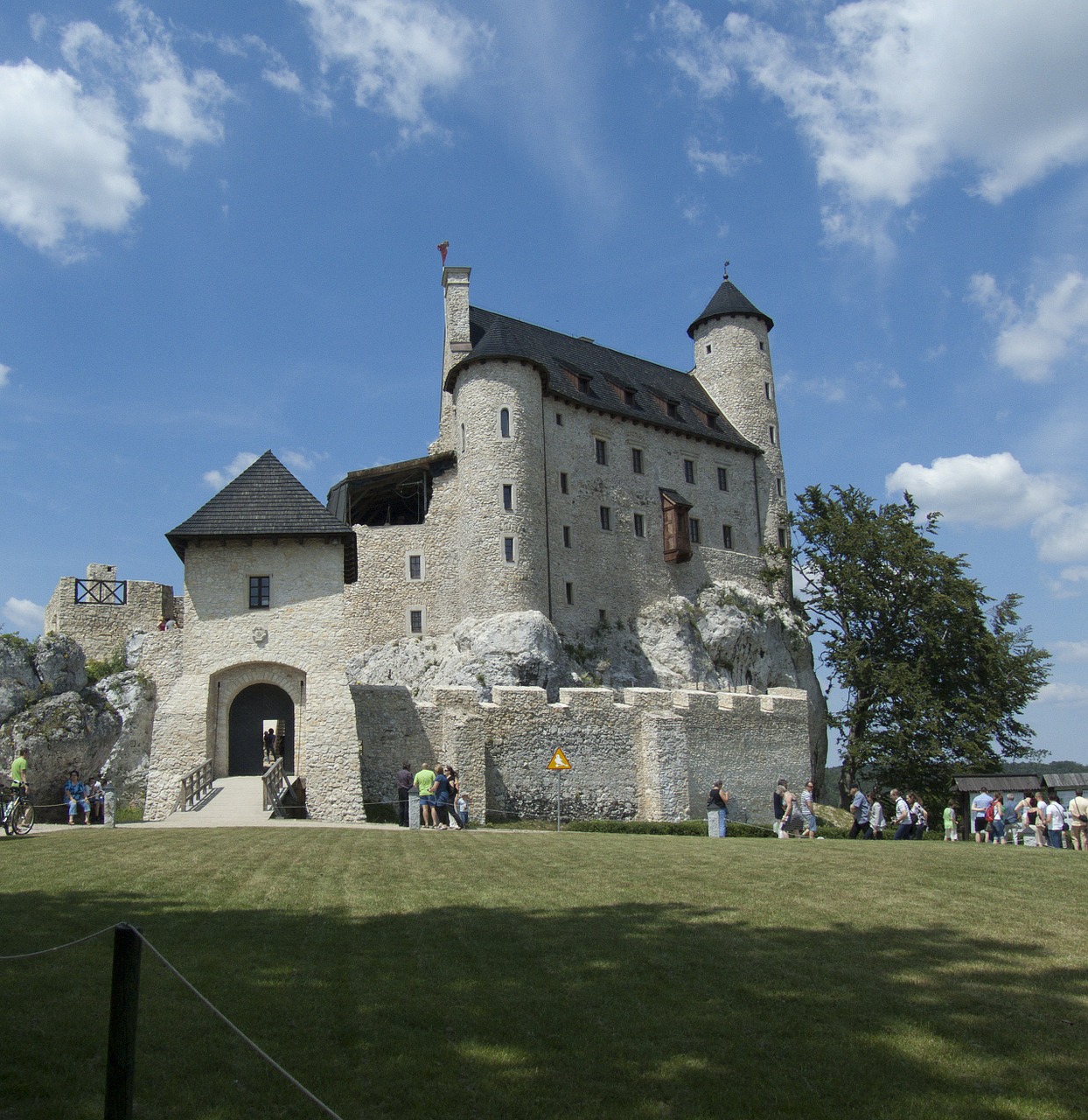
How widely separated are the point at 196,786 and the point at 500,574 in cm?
2116

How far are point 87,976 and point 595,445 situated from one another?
45079 millimetres

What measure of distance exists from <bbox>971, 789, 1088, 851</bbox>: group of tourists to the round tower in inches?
1291

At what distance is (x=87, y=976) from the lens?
26.1ft

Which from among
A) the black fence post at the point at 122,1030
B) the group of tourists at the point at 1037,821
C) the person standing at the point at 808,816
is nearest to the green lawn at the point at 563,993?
the black fence post at the point at 122,1030

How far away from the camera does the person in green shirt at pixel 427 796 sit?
23.8 m

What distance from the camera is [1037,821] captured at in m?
22.5

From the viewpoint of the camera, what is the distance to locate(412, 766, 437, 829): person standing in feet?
78.2

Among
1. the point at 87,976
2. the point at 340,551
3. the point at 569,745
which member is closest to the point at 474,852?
the point at 87,976

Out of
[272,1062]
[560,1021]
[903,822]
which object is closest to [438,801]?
[903,822]

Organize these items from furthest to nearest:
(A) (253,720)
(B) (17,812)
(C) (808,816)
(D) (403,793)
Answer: (A) (253,720), (D) (403,793), (C) (808,816), (B) (17,812)

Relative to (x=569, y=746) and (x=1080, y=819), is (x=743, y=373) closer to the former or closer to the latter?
(x=569, y=746)

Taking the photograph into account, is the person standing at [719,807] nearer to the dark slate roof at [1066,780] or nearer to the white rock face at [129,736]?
the dark slate roof at [1066,780]

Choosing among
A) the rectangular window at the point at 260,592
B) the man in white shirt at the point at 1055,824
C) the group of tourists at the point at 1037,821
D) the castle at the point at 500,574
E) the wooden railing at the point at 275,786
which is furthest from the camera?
the rectangular window at the point at 260,592

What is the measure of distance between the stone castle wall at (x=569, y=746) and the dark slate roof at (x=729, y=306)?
33.0m
